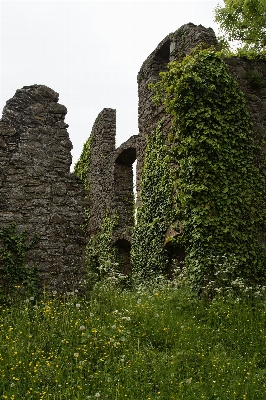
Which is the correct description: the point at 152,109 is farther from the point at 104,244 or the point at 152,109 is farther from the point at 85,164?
the point at 85,164

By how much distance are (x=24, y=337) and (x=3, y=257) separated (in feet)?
4.30

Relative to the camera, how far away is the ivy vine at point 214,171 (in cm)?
733

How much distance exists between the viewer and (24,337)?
4.82 m

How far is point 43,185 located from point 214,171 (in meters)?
2.78

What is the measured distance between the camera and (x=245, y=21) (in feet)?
51.4

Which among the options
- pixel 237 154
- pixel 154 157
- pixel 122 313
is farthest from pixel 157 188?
pixel 122 313

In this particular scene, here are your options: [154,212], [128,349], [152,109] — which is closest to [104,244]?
[154,212]

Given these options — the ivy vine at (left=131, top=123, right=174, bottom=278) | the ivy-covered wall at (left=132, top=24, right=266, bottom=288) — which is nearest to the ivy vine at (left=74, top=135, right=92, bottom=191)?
the ivy vine at (left=131, top=123, right=174, bottom=278)

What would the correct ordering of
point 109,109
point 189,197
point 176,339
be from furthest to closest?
point 109,109 → point 189,197 → point 176,339

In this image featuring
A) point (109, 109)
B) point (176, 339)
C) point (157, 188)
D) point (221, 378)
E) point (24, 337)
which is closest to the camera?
point (221, 378)

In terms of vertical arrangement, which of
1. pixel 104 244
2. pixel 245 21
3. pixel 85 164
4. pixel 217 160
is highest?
pixel 245 21

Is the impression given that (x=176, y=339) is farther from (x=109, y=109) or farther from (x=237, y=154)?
(x=109, y=109)

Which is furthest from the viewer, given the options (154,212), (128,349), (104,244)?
(104,244)

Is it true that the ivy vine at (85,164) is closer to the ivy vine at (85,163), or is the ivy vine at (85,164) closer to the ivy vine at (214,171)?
the ivy vine at (85,163)
